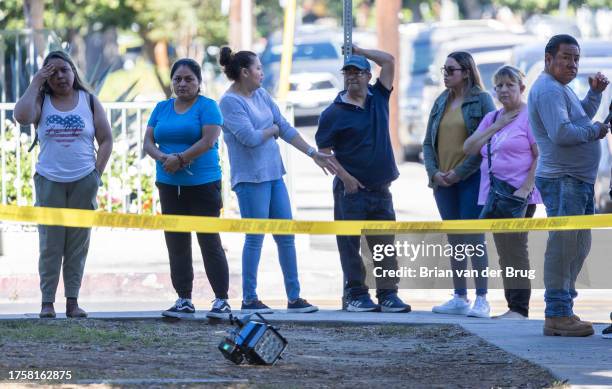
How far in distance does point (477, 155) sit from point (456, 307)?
1116mm

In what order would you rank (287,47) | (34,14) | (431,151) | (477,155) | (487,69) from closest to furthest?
(477,155), (431,151), (287,47), (34,14), (487,69)

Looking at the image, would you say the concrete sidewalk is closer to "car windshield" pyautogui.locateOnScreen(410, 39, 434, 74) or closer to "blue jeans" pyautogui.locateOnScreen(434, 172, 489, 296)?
"blue jeans" pyautogui.locateOnScreen(434, 172, 489, 296)

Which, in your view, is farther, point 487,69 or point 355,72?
point 487,69

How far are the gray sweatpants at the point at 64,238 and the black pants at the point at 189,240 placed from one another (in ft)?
1.72

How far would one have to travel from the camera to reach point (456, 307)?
10.8 meters

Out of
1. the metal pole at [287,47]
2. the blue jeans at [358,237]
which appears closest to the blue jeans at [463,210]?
the blue jeans at [358,237]

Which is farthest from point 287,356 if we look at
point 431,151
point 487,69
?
point 487,69

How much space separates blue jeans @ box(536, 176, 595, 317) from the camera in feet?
29.9

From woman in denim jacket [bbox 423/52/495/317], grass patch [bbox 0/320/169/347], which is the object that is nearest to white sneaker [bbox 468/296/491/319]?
woman in denim jacket [bbox 423/52/495/317]

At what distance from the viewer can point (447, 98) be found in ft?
35.5

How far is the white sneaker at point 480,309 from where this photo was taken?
418 inches

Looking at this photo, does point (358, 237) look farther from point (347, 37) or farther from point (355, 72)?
point (347, 37)

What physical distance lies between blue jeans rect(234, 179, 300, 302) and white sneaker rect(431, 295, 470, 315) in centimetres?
103

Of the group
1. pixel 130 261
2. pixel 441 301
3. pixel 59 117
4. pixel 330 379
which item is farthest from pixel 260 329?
pixel 130 261
